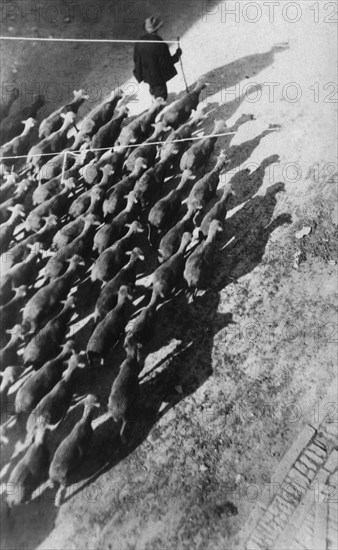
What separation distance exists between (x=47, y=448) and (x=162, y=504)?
2006mm

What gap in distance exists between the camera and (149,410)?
26.8 ft

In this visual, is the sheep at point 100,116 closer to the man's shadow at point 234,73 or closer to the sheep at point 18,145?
the sheep at point 18,145

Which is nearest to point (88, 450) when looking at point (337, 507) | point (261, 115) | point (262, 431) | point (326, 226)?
point (262, 431)

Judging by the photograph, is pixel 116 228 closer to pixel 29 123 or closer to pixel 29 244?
pixel 29 244

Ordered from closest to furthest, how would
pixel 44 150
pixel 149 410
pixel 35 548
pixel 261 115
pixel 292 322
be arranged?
pixel 35 548
pixel 149 410
pixel 292 322
pixel 44 150
pixel 261 115

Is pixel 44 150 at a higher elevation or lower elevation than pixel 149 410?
higher

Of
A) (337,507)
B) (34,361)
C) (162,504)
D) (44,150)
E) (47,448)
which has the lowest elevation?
(337,507)

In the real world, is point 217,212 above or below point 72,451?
above

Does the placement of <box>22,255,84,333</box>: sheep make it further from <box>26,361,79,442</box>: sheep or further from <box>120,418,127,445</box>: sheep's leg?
<box>120,418,127,445</box>: sheep's leg

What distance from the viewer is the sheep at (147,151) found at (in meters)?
11.0

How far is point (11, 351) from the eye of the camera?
8273 mm

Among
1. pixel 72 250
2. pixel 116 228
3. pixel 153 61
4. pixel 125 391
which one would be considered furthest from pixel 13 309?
pixel 153 61

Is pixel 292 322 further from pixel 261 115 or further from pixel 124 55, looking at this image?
pixel 124 55

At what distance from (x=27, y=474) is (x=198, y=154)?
7.74 metres
